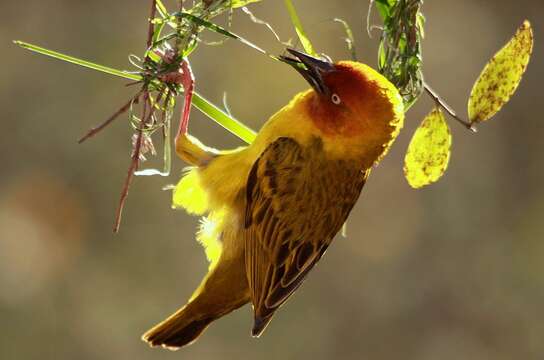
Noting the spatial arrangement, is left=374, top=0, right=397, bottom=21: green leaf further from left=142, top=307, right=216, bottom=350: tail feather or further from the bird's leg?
left=142, top=307, right=216, bottom=350: tail feather

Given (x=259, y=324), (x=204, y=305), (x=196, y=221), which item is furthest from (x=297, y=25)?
(x=196, y=221)

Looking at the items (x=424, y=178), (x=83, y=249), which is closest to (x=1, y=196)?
(x=83, y=249)

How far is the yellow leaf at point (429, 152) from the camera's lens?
8.31ft

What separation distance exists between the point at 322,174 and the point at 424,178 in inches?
24.8

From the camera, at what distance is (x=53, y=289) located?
7512 mm

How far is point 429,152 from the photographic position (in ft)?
8.34

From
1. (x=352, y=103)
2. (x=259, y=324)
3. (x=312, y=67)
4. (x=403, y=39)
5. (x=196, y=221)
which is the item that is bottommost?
(x=196, y=221)

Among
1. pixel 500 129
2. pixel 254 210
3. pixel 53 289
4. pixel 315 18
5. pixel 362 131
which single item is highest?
pixel 362 131

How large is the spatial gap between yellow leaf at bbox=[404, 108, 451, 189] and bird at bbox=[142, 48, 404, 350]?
1.14 feet

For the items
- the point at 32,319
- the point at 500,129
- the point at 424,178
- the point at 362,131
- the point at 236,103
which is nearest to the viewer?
the point at 424,178

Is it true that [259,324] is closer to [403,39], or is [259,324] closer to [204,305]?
[204,305]

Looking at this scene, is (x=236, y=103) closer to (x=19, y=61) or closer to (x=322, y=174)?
(x=19, y=61)

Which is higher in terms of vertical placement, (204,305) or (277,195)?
(277,195)

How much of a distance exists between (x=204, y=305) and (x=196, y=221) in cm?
427
